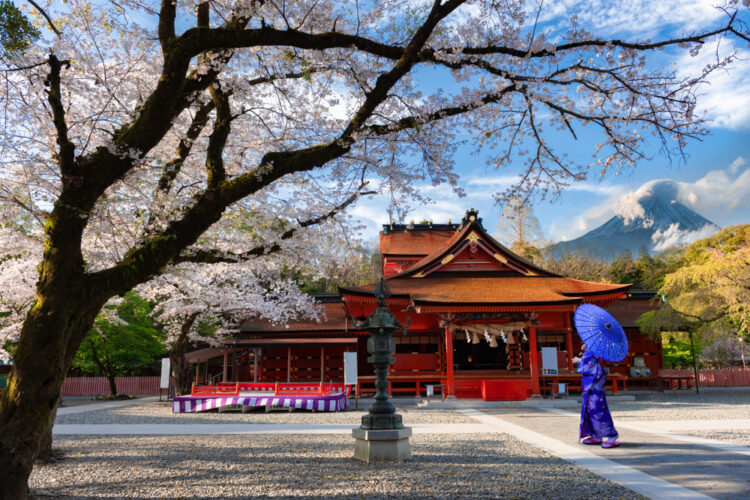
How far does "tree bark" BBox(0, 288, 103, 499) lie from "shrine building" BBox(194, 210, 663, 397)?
11736 millimetres

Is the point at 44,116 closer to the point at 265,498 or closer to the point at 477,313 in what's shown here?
the point at 265,498

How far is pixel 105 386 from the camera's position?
25797 mm

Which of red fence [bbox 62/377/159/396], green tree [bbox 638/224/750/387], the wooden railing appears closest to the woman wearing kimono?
the wooden railing

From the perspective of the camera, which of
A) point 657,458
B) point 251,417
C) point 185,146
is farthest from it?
point 251,417

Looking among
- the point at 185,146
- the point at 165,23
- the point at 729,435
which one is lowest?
the point at 729,435

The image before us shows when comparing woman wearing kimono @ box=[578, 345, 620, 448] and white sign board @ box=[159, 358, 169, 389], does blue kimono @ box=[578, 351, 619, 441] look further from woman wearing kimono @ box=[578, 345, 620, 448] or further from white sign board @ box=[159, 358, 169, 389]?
white sign board @ box=[159, 358, 169, 389]

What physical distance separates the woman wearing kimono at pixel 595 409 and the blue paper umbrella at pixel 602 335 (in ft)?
0.61

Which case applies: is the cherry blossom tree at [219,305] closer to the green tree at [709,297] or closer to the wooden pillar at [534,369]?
the wooden pillar at [534,369]

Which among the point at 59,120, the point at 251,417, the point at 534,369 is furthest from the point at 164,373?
the point at 59,120

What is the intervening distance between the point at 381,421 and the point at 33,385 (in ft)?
15.2

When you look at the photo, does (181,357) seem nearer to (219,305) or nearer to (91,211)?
(219,305)

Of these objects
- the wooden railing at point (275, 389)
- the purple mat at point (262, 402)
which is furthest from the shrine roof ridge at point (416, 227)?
the purple mat at point (262, 402)

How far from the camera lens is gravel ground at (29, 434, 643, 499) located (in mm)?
5430

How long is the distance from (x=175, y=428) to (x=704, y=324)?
19.2 meters
